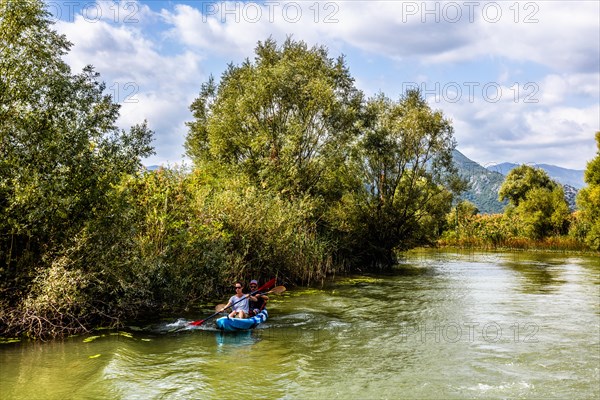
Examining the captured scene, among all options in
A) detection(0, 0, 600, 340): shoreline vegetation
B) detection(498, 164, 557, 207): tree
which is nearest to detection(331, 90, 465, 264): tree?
detection(0, 0, 600, 340): shoreline vegetation

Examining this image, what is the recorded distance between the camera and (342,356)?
10953 millimetres

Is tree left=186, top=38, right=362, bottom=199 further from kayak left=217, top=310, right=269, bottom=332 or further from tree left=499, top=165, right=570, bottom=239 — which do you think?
tree left=499, top=165, right=570, bottom=239

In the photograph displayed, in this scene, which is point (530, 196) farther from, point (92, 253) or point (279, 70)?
point (92, 253)

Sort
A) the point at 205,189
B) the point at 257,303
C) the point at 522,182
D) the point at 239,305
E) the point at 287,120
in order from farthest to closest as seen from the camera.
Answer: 1. the point at 522,182
2. the point at 287,120
3. the point at 205,189
4. the point at 257,303
5. the point at 239,305

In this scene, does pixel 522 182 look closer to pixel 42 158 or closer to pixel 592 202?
pixel 592 202

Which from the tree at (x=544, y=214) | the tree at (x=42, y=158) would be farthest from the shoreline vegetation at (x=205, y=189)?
the tree at (x=544, y=214)

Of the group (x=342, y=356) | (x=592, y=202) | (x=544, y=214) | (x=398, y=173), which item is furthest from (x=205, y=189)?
(x=544, y=214)

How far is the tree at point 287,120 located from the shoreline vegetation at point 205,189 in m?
0.09

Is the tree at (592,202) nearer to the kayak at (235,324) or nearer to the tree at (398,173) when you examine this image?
the tree at (398,173)

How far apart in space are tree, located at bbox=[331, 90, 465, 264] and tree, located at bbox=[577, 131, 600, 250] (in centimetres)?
1574

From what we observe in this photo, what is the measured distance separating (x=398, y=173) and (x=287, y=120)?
7.59 metres

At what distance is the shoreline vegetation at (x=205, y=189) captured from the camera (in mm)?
11273

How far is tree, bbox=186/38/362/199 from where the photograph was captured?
1075 inches

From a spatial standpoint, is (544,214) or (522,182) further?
(522,182)
